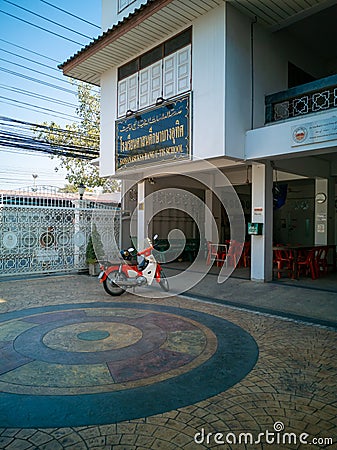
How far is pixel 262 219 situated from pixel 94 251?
4.75 meters

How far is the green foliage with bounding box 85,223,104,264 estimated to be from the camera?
996 cm

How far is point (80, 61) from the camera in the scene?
971 cm

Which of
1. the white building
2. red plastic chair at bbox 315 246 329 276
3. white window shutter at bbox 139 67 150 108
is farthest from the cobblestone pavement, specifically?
white window shutter at bbox 139 67 150 108

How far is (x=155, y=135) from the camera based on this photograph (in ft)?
28.5

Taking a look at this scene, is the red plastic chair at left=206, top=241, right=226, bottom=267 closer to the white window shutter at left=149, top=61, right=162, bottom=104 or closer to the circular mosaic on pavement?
the white window shutter at left=149, top=61, right=162, bottom=104

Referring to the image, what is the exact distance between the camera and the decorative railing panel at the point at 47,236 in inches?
348

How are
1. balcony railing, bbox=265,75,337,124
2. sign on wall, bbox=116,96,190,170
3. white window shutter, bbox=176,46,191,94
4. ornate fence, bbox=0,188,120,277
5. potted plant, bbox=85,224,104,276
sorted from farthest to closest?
1. potted plant, bbox=85,224,104,276
2. ornate fence, bbox=0,188,120,277
3. sign on wall, bbox=116,96,190,170
4. white window shutter, bbox=176,46,191,94
5. balcony railing, bbox=265,75,337,124

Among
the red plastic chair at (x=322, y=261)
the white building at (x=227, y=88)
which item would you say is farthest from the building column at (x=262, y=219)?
the red plastic chair at (x=322, y=261)

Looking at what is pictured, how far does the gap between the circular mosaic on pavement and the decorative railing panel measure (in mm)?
3621

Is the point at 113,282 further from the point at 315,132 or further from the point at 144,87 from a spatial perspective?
the point at 144,87

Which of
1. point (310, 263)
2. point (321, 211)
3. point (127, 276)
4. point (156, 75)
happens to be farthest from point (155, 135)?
point (321, 211)

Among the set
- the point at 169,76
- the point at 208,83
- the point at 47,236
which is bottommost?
the point at 47,236

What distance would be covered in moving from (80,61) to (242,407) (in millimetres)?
9619

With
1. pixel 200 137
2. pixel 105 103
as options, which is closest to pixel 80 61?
pixel 105 103
